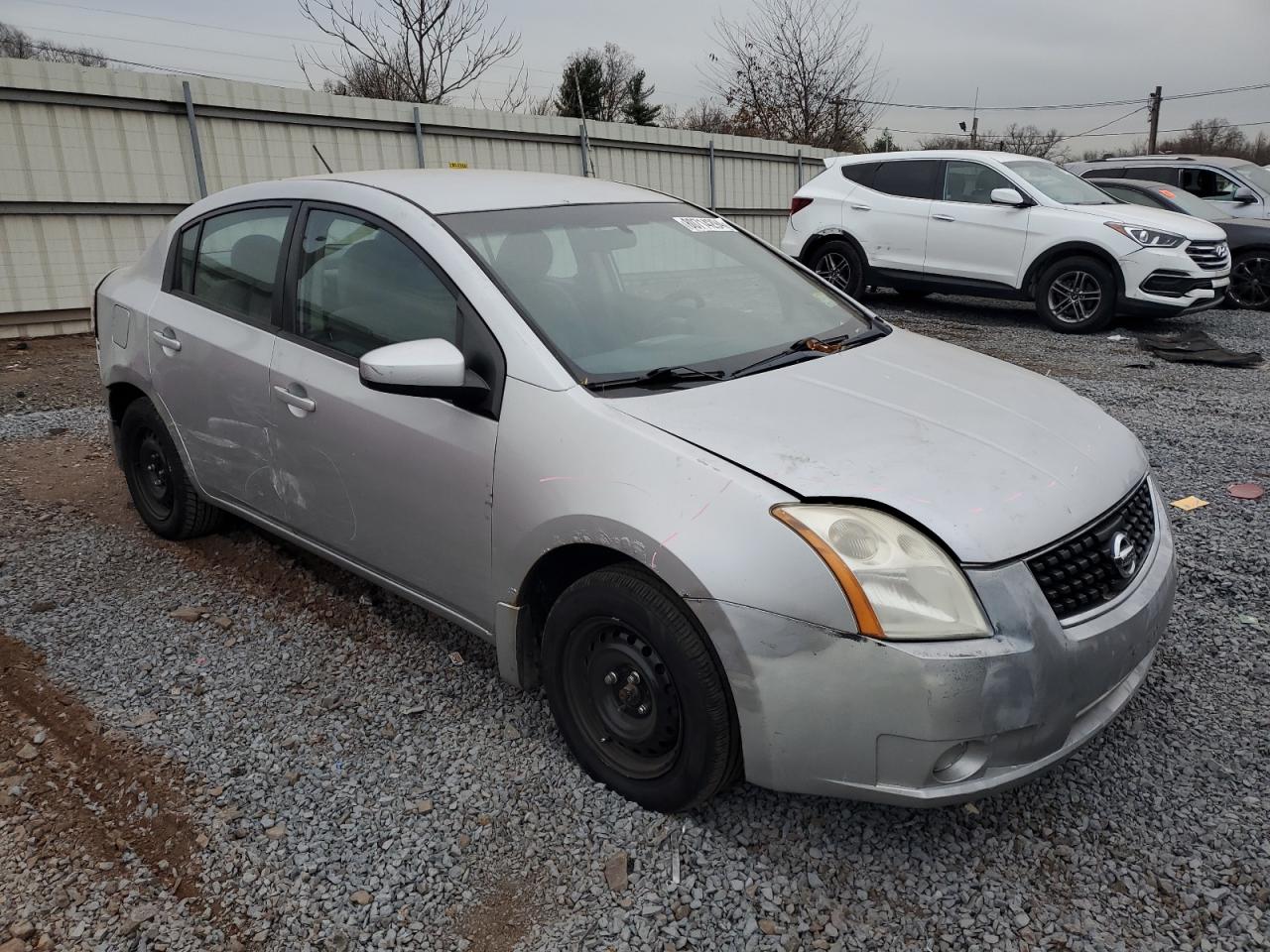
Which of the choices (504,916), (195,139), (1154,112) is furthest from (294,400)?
(1154,112)

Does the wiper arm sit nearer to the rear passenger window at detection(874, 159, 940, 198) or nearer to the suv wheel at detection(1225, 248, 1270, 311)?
the rear passenger window at detection(874, 159, 940, 198)

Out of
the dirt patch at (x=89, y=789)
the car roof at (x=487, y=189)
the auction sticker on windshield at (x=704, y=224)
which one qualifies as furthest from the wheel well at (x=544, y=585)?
the auction sticker on windshield at (x=704, y=224)

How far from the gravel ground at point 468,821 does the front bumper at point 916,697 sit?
0.31 meters

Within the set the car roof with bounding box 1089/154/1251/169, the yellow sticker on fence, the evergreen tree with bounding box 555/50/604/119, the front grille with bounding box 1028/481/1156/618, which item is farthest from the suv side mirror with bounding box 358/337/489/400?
the evergreen tree with bounding box 555/50/604/119

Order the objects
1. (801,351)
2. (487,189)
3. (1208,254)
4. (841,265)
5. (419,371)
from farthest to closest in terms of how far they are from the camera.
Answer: (841,265), (1208,254), (487,189), (801,351), (419,371)

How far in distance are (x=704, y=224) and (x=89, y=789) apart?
285cm

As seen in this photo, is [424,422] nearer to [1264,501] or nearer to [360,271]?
[360,271]

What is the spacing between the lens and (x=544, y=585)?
2.74m

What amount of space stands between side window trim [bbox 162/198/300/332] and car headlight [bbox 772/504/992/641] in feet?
7.23

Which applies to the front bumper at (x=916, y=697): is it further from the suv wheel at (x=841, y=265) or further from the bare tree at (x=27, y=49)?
the bare tree at (x=27, y=49)

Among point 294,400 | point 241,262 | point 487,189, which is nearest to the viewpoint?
point 294,400

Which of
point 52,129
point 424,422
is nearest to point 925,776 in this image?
point 424,422

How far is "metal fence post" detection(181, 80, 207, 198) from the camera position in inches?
379

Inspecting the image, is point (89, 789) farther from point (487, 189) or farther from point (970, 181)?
point (970, 181)
